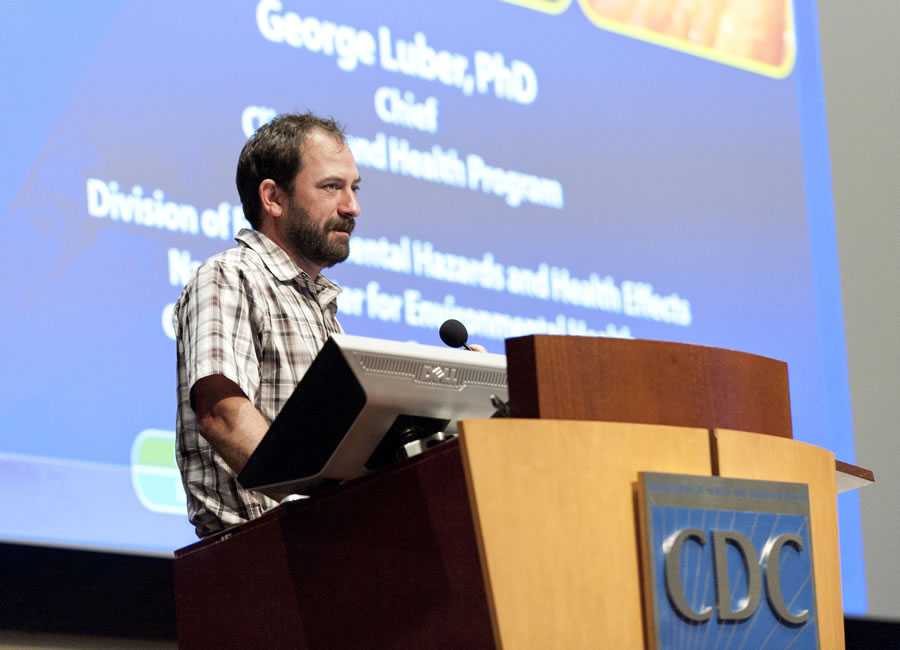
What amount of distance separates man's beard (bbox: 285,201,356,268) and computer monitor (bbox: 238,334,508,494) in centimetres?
68

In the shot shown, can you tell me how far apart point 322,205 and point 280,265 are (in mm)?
127

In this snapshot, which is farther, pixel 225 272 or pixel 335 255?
pixel 335 255

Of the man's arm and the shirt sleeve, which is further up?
the shirt sleeve

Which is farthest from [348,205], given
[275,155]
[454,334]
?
[454,334]

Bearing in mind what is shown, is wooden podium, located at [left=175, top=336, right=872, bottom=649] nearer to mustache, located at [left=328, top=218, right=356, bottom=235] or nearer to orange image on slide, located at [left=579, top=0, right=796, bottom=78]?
mustache, located at [left=328, top=218, right=356, bottom=235]

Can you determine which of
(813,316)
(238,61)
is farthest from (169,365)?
(813,316)

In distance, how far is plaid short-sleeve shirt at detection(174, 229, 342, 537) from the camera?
212 cm

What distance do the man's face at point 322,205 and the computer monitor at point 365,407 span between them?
2.24ft

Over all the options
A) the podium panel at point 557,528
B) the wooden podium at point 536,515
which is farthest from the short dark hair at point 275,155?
the podium panel at point 557,528

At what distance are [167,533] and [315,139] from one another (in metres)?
1.18

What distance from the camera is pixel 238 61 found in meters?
3.53

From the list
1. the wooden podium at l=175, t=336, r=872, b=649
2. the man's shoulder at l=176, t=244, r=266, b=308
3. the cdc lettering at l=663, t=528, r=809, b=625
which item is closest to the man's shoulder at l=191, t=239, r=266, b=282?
the man's shoulder at l=176, t=244, r=266, b=308

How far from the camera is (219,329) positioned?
2.13 m

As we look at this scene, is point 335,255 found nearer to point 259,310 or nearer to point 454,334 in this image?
point 259,310
